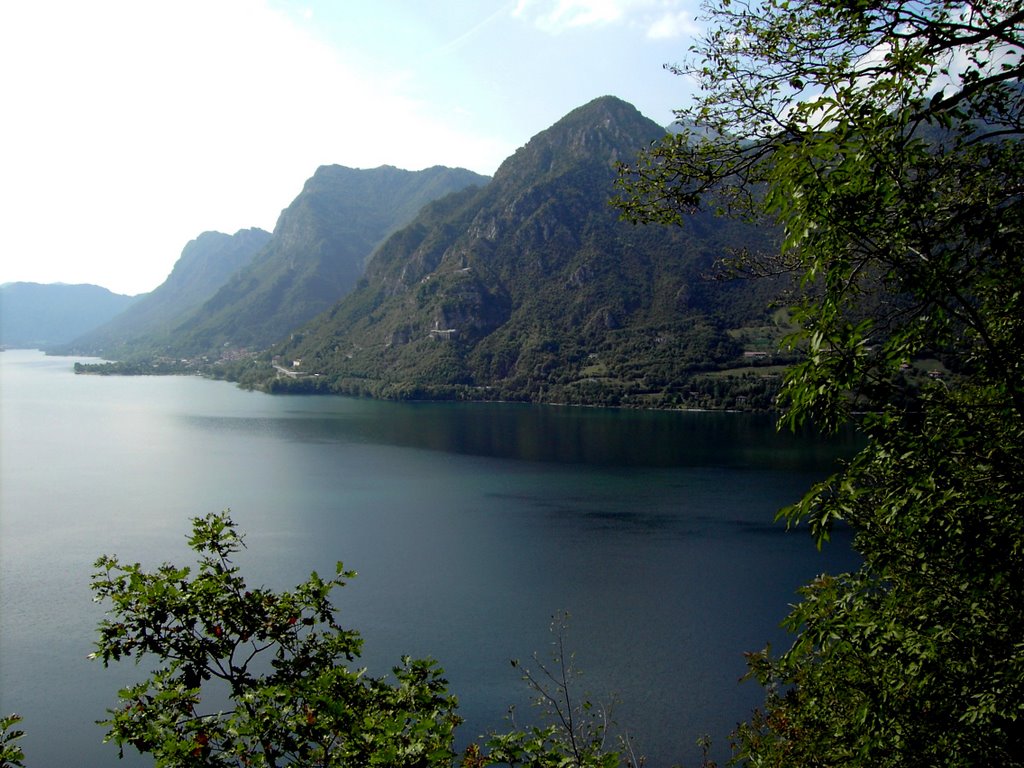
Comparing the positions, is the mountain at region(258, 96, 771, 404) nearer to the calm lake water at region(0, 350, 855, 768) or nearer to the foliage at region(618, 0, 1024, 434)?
the calm lake water at region(0, 350, 855, 768)

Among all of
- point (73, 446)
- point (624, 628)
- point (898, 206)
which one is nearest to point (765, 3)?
point (898, 206)

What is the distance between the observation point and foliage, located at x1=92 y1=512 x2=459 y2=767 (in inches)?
151

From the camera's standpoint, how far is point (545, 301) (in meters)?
149

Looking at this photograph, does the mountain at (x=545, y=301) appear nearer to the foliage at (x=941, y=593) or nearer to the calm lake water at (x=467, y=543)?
the calm lake water at (x=467, y=543)

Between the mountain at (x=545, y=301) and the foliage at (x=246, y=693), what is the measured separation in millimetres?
93709

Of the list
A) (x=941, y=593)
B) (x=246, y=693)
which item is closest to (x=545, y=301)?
(x=941, y=593)

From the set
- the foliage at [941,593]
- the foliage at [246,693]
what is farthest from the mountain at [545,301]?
the foliage at [246,693]

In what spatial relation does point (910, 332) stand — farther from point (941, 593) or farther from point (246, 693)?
point (246, 693)

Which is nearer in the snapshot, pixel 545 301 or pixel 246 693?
pixel 246 693

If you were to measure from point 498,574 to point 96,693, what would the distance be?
16.4 m

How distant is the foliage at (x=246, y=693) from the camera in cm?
383

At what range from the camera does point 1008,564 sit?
13.0ft

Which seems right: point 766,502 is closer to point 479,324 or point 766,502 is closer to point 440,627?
point 440,627

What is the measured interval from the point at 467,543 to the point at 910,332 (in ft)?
116
